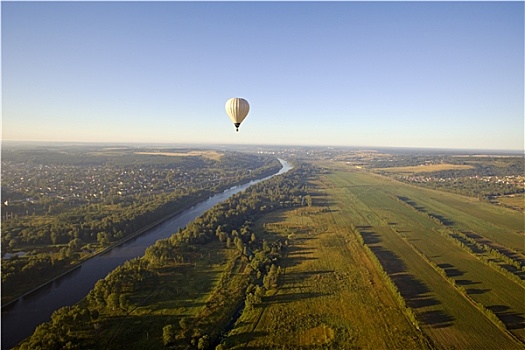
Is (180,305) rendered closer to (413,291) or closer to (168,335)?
(168,335)

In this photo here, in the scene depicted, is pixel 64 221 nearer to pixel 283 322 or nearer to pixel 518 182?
pixel 283 322

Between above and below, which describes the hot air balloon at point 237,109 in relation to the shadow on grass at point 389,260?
above

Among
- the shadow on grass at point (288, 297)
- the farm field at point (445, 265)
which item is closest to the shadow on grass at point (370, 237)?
the farm field at point (445, 265)

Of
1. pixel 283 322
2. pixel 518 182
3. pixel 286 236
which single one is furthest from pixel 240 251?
pixel 518 182

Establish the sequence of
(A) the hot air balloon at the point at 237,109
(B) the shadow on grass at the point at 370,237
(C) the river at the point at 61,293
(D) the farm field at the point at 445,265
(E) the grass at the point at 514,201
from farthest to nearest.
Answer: (E) the grass at the point at 514,201 < (B) the shadow on grass at the point at 370,237 < (A) the hot air balloon at the point at 237,109 < (D) the farm field at the point at 445,265 < (C) the river at the point at 61,293

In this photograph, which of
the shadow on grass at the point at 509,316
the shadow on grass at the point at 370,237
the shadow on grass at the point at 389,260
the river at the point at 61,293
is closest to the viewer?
the river at the point at 61,293

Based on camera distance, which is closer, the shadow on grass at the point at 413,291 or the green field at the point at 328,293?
the green field at the point at 328,293

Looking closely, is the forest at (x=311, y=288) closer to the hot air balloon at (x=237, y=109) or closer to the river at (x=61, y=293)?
the river at (x=61, y=293)

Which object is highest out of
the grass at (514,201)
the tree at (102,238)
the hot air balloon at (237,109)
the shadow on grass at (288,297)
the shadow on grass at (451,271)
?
the hot air balloon at (237,109)

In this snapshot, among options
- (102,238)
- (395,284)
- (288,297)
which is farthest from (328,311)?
(102,238)
